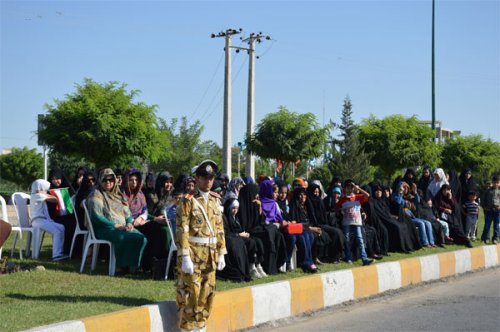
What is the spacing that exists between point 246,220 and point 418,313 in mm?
3017

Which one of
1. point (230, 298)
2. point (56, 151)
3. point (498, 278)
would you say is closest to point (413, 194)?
point (498, 278)

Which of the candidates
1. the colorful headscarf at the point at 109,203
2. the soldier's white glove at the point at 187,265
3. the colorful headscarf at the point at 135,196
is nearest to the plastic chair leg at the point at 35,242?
the colorful headscarf at the point at 135,196

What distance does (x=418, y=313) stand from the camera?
9.62 m

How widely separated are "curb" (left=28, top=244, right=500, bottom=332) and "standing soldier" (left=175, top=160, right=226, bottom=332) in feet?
1.27

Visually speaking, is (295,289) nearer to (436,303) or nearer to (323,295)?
(323,295)

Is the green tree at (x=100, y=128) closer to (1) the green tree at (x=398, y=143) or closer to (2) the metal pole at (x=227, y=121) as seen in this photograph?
(2) the metal pole at (x=227, y=121)

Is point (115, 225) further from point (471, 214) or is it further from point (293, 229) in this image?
point (471, 214)

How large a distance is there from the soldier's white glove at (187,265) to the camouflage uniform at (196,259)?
62 mm

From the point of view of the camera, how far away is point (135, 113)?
24.9 m

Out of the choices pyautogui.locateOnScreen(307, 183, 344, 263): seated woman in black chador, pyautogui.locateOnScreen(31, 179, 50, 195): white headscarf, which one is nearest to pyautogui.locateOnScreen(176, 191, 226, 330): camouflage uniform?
pyautogui.locateOnScreen(31, 179, 50, 195): white headscarf

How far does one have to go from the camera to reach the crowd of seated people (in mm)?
10344

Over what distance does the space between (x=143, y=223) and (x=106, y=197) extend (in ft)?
2.30

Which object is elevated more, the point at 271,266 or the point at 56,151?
the point at 56,151

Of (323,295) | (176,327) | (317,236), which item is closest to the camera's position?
(176,327)
